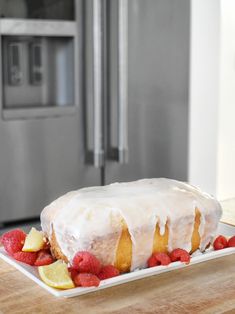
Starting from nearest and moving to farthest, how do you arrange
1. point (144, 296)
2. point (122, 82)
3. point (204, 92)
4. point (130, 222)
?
point (144, 296)
point (130, 222)
point (122, 82)
point (204, 92)

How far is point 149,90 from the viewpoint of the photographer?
2.77 metres

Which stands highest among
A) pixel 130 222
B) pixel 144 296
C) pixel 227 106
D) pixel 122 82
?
pixel 122 82

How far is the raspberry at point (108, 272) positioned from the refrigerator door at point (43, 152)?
122cm

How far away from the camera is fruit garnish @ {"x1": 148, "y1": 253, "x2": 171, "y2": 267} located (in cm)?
131

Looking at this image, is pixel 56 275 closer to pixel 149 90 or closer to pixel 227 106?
pixel 149 90

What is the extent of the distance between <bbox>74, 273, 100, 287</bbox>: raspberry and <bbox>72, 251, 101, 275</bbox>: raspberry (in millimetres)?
21

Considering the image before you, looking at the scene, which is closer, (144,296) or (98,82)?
(144,296)

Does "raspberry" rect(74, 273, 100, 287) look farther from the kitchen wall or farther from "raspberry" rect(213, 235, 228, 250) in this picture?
the kitchen wall

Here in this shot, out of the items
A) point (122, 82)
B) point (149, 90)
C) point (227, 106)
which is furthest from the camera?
point (227, 106)

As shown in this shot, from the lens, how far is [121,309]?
3.64ft

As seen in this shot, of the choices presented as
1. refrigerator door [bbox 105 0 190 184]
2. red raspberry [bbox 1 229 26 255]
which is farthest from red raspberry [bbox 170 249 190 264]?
refrigerator door [bbox 105 0 190 184]

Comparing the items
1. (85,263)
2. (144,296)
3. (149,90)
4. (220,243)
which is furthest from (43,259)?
(149,90)

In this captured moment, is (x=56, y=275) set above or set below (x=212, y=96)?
below

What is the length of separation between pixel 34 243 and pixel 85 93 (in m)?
1.29
